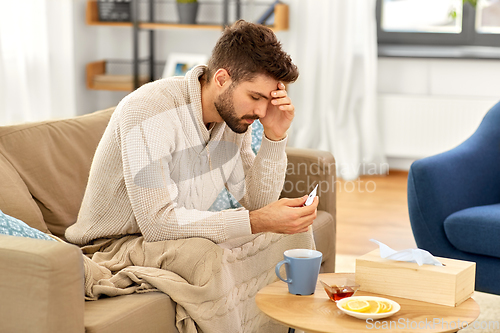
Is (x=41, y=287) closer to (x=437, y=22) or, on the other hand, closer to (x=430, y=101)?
(x=430, y=101)

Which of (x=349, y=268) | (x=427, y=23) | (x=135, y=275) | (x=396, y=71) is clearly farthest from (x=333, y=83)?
(x=135, y=275)

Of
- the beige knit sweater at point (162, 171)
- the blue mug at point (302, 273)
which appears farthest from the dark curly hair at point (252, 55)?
the blue mug at point (302, 273)

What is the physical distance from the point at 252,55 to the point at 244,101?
0.42 feet

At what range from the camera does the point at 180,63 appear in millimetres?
4176

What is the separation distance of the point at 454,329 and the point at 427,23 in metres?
3.48

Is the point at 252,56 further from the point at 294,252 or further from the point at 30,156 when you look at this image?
the point at 30,156

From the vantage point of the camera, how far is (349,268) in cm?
256

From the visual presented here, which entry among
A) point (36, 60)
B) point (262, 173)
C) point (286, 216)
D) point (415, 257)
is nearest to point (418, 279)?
point (415, 257)

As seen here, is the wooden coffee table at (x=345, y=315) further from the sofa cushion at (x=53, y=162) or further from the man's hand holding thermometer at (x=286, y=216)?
the sofa cushion at (x=53, y=162)

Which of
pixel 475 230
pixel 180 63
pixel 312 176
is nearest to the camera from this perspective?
pixel 475 230

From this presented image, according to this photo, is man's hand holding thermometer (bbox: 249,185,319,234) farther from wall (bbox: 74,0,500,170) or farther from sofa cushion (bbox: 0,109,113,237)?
wall (bbox: 74,0,500,170)

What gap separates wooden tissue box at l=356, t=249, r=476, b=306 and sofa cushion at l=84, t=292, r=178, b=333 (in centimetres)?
45

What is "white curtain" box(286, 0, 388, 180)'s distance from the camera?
4078mm

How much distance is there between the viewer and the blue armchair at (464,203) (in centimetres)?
195
